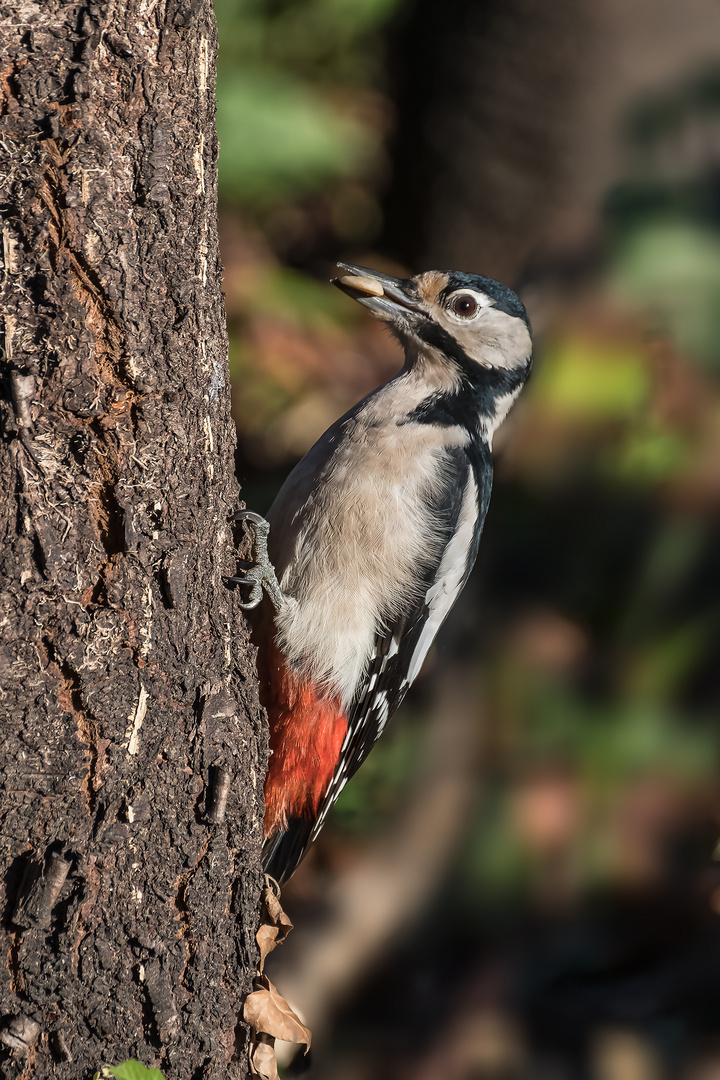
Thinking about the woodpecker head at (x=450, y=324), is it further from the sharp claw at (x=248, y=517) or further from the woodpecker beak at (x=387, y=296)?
the sharp claw at (x=248, y=517)

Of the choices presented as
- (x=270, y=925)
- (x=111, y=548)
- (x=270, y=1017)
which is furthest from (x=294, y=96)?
(x=270, y=1017)

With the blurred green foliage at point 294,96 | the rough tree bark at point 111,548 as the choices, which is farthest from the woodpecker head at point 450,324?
the blurred green foliage at point 294,96

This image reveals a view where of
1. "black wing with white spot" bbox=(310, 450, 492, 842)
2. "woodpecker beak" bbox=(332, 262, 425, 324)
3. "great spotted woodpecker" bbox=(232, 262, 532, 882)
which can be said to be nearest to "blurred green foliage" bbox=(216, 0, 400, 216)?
"woodpecker beak" bbox=(332, 262, 425, 324)

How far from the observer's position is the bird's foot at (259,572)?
242 cm

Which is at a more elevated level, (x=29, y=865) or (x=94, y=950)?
(x=29, y=865)

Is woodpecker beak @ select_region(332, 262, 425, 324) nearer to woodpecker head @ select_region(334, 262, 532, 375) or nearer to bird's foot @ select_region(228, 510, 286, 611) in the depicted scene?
woodpecker head @ select_region(334, 262, 532, 375)

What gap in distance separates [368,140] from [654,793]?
5.31 meters

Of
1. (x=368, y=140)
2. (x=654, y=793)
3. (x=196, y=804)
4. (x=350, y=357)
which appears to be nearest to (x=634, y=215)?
(x=350, y=357)

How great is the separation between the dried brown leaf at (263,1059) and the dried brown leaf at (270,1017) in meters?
0.04

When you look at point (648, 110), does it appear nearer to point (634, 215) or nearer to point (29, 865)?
point (634, 215)

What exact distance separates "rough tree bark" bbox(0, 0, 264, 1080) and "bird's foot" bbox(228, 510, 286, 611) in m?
0.35

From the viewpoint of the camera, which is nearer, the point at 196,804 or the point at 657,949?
the point at 196,804

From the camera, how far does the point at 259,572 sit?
2.55 m

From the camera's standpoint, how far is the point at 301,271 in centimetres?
743
